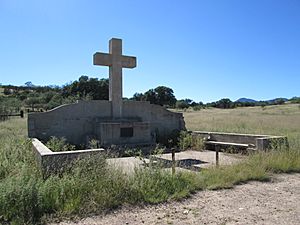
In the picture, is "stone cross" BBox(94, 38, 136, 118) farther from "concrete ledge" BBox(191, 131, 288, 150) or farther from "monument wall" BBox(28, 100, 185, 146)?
"concrete ledge" BBox(191, 131, 288, 150)

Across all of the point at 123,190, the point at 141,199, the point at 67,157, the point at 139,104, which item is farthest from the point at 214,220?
the point at 139,104

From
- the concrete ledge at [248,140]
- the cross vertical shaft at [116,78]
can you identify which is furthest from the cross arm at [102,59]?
the concrete ledge at [248,140]

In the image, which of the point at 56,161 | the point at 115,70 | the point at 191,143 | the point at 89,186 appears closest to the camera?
the point at 89,186

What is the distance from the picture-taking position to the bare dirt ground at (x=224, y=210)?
427 centimetres

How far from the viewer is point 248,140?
38.7 feet

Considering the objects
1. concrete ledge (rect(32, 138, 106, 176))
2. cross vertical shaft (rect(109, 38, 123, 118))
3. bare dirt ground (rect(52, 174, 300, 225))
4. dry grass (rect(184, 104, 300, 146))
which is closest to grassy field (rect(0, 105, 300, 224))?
concrete ledge (rect(32, 138, 106, 176))

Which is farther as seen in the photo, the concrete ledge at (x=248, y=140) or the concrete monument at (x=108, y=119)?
the concrete monument at (x=108, y=119)

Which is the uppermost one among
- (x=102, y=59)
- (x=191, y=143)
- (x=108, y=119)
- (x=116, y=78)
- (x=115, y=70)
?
(x=102, y=59)

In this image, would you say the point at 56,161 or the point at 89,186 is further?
the point at 56,161

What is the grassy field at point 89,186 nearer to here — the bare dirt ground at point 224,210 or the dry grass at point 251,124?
the bare dirt ground at point 224,210

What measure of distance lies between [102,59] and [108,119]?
274 cm

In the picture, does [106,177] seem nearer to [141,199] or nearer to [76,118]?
[141,199]

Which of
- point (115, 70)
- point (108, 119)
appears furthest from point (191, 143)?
point (115, 70)

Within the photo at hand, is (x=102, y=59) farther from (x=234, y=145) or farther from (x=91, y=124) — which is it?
(x=234, y=145)
